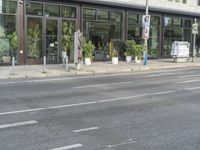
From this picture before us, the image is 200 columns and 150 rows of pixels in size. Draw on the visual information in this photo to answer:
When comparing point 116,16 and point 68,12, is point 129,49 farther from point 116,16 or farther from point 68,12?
point 68,12

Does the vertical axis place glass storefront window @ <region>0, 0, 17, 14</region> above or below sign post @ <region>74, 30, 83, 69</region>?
above

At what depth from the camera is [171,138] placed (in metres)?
7.91

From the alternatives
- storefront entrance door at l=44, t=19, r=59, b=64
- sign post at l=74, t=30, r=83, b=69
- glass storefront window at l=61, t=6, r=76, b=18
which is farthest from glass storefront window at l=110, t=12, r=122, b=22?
sign post at l=74, t=30, r=83, b=69

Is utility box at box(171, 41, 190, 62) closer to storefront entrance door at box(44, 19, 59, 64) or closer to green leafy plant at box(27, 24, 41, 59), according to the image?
storefront entrance door at box(44, 19, 59, 64)

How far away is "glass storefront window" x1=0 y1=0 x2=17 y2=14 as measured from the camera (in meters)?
24.3

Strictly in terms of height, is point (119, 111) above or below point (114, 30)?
below

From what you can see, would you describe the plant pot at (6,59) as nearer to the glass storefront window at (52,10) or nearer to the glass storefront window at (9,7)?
the glass storefront window at (9,7)

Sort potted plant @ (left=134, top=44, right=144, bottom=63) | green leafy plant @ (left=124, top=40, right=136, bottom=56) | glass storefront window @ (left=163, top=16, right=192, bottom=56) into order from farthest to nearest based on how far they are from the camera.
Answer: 1. glass storefront window @ (left=163, top=16, right=192, bottom=56)
2. green leafy plant @ (left=124, top=40, right=136, bottom=56)
3. potted plant @ (left=134, top=44, right=144, bottom=63)

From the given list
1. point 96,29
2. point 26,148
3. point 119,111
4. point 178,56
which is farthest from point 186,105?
point 178,56

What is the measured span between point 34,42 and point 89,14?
4902 mm

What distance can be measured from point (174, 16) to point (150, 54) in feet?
14.9

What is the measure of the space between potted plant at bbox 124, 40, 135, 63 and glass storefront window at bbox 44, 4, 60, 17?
5814 millimetres

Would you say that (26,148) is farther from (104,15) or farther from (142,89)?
(104,15)

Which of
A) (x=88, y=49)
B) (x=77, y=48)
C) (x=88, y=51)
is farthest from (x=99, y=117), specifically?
(x=88, y=51)
